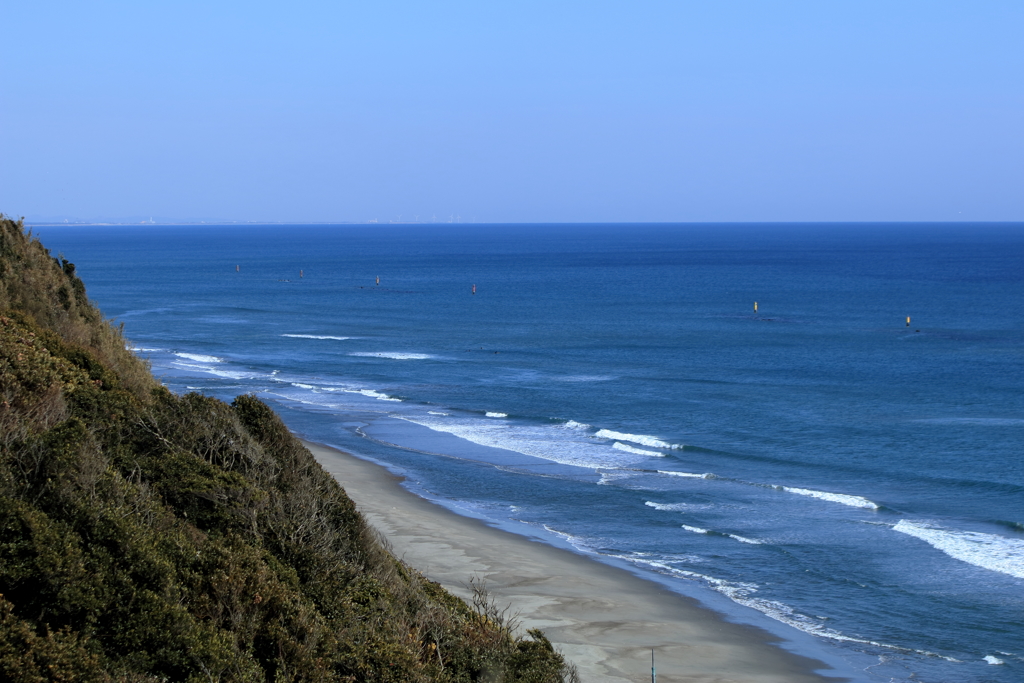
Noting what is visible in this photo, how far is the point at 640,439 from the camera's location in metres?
35.7

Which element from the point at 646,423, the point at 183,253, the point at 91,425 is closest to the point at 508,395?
the point at 646,423

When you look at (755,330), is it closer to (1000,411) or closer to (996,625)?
(1000,411)

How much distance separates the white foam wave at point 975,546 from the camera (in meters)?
22.7

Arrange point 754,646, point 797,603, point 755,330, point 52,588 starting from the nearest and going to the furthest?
1. point 52,588
2. point 754,646
3. point 797,603
4. point 755,330

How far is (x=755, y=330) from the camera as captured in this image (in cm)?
6656

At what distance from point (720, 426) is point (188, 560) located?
2983cm

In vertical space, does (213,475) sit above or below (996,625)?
above

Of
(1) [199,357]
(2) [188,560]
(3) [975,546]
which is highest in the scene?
(2) [188,560]

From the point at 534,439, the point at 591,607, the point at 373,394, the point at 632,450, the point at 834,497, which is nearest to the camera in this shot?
the point at 591,607

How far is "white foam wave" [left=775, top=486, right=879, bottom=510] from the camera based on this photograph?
27.5 metres

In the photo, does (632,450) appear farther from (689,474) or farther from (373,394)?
(373,394)

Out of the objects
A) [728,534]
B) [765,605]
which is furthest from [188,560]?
[728,534]

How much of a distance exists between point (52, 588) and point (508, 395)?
119 ft

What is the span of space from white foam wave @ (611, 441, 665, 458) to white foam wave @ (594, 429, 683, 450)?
23.5 inches
